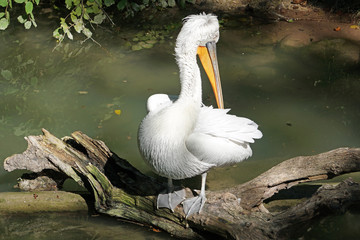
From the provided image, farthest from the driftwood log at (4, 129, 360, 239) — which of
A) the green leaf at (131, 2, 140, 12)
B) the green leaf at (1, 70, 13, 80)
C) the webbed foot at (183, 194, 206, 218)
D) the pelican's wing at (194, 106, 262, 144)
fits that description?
the green leaf at (131, 2, 140, 12)

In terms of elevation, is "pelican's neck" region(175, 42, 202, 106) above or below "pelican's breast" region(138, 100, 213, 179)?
above

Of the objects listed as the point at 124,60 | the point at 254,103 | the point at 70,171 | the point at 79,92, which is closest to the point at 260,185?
the point at 70,171

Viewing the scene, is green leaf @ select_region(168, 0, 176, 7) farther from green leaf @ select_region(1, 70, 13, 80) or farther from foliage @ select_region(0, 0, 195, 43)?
green leaf @ select_region(1, 70, 13, 80)

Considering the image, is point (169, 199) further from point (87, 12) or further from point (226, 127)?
point (87, 12)

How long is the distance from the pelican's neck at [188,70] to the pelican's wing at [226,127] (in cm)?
16

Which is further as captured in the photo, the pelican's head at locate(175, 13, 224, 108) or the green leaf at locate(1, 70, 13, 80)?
the green leaf at locate(1, 70, 13, 80)

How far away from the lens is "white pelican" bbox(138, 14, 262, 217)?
284cm

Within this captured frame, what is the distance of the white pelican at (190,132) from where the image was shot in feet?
9.31

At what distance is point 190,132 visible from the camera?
291cm

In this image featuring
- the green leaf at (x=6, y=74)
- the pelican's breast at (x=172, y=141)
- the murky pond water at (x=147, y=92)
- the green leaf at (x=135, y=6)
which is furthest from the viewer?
the green leaf at (x=135, y=6)

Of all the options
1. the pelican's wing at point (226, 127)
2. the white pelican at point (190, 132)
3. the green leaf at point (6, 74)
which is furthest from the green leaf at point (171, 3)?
the pelican's wing at point (226, 127)

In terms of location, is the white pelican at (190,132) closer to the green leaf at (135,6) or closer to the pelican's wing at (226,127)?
the pelican's wing at (226,127)

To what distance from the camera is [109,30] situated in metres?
6.55

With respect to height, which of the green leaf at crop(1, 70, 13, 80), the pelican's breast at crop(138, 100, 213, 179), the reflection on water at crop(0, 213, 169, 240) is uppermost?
the pelican's breast at crop(138, 100, 213, 179)
